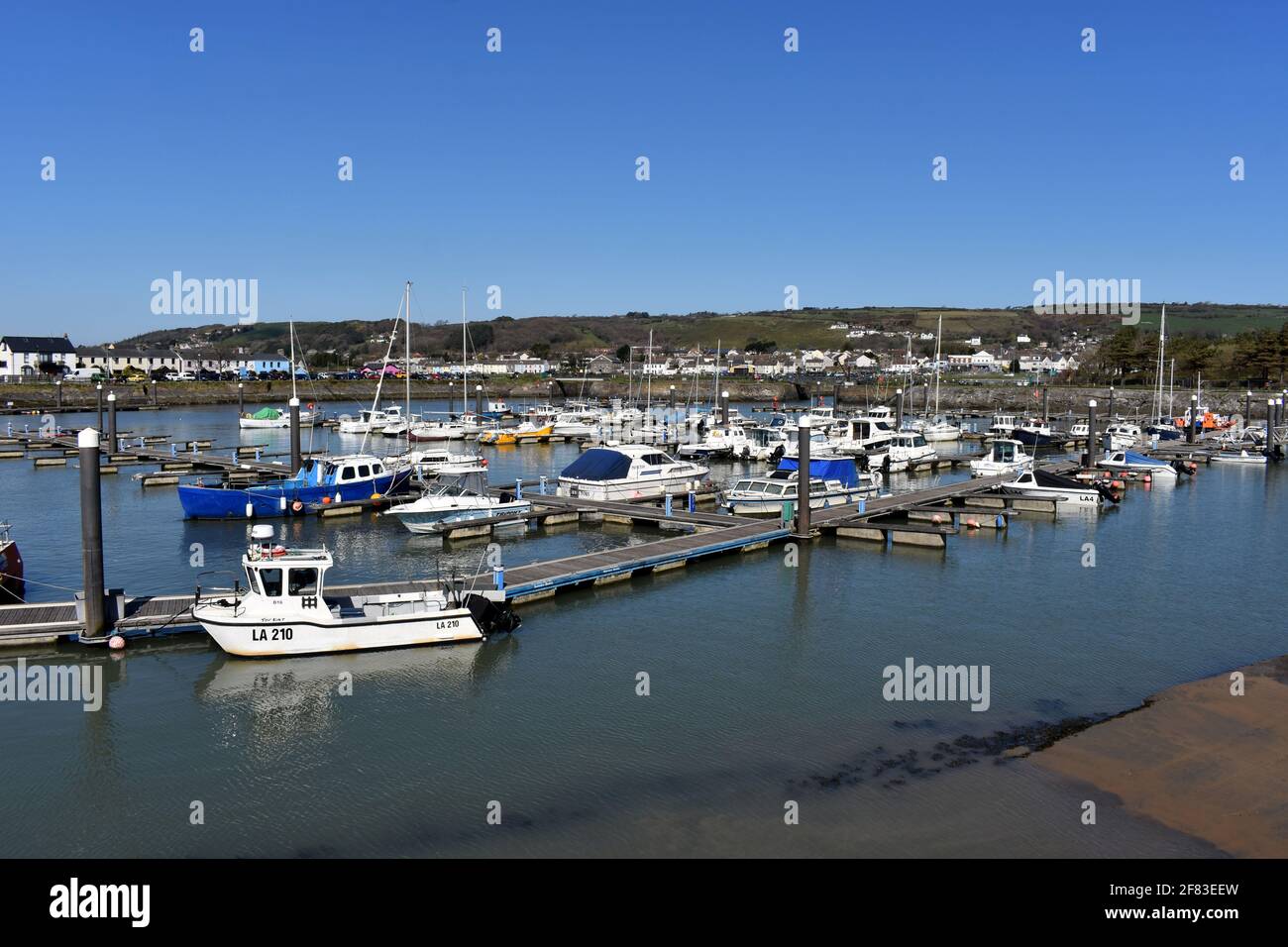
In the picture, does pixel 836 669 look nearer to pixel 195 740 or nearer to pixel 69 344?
pixel 195 740

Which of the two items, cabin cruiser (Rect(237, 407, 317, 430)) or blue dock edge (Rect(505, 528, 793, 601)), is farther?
cabin cruiser (Rect(237, 407, 317, 430))

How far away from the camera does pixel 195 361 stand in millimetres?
180500

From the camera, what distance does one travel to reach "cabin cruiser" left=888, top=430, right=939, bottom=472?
196ft

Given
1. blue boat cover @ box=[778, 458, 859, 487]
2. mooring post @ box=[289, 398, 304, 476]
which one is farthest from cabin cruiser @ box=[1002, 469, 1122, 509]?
mooring post @ box=[289, 398, 304, 476]

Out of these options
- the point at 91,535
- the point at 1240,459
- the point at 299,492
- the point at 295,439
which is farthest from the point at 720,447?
the point at 91,535

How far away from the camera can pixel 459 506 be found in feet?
120

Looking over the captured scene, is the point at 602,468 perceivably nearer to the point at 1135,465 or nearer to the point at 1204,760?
the point at 1204,760

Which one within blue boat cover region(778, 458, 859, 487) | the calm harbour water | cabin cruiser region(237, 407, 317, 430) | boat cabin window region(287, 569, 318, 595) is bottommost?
the calm harbour water

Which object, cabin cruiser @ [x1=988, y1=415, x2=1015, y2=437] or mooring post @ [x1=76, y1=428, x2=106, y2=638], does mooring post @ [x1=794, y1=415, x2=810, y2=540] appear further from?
cabin cruiser @ [x1=988, y1=415, x2=1015, y2=437]

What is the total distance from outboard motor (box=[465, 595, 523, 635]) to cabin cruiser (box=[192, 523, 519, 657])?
0.29 metres

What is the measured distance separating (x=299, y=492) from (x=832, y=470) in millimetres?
21660

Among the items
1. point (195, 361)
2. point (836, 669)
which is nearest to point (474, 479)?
point (836, 669)
